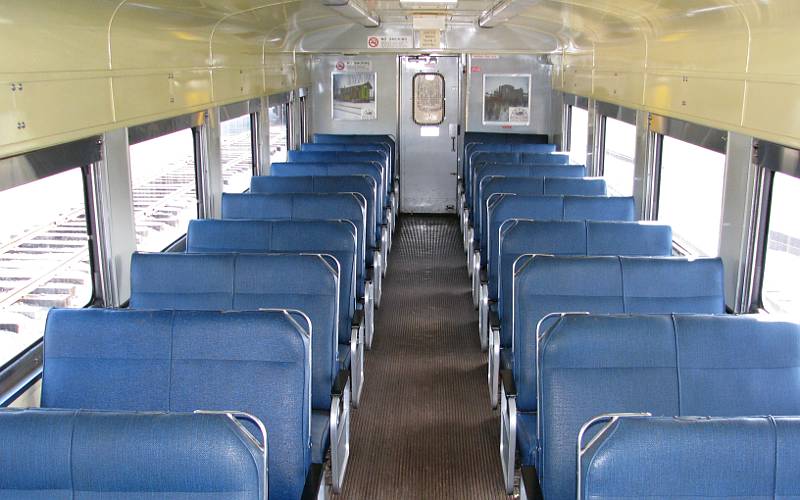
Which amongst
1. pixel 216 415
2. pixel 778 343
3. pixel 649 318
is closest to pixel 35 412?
pixel 216 415

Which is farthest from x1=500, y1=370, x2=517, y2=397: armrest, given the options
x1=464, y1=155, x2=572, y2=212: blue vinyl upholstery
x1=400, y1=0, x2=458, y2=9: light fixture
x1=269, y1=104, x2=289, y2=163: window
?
x1=269, y1=104, x2=289, y2=163: window

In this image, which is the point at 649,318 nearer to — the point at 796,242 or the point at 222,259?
the point at 796,242

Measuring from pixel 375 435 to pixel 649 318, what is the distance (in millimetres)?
2490

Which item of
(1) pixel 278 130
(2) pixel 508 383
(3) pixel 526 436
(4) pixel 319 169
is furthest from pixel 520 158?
(3) pixel 526 436

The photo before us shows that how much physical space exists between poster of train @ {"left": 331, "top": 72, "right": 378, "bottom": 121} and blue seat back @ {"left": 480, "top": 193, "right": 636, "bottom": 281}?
669cm

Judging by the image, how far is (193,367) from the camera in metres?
3.01

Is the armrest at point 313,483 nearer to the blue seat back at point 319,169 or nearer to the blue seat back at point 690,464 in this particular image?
the blue seat back at point 690,464

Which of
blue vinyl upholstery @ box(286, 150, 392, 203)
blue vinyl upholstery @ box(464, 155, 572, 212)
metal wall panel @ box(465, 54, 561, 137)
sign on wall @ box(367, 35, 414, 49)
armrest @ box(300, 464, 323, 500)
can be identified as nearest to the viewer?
armrest @ box(300, 464, 323, 500)

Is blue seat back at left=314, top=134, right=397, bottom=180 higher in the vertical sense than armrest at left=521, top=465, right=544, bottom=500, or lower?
higher

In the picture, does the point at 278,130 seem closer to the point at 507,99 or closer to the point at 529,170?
the point at 507,99

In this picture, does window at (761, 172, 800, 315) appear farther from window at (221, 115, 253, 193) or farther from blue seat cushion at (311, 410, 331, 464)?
window at (221, 115, 253, 193)

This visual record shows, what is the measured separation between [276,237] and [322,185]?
86.5 inches

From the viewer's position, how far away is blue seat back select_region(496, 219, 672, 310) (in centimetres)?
486

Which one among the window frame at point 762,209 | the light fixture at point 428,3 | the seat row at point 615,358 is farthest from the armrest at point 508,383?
the light fixture at point 428,3
